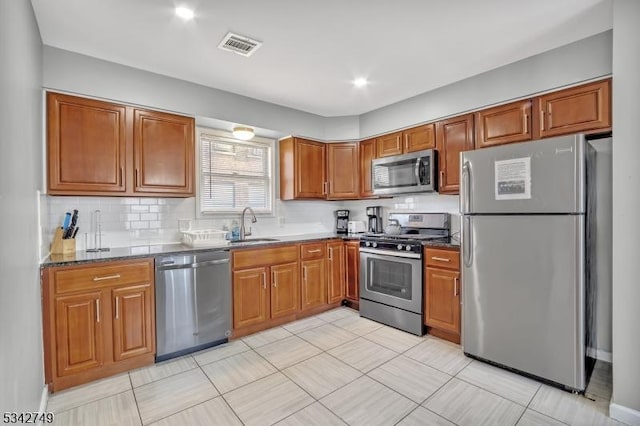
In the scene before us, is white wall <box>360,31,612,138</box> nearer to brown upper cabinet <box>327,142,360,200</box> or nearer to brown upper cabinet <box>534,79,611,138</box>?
brown upper cabinet <box>534,79,611,138</box>

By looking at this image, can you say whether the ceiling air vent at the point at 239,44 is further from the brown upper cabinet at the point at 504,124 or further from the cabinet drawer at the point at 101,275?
the brown upper cabinet at the point at 504,124

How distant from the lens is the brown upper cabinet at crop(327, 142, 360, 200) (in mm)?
4246

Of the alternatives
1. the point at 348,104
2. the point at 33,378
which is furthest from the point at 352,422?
the point at 348,104

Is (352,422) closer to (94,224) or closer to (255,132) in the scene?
(94,224)

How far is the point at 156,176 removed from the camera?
288 cm

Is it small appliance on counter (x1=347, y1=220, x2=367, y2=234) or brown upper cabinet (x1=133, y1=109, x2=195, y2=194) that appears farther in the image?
small appliance on counter (x1=347, y1=220, x2=367, y2=234)

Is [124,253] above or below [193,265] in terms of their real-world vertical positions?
above

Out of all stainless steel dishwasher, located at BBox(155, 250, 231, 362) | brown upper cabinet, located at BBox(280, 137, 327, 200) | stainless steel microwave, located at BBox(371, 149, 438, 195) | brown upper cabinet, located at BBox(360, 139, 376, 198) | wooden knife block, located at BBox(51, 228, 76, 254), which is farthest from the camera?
brown upper cabinet, located at BBox(360, 139, 376, 198)

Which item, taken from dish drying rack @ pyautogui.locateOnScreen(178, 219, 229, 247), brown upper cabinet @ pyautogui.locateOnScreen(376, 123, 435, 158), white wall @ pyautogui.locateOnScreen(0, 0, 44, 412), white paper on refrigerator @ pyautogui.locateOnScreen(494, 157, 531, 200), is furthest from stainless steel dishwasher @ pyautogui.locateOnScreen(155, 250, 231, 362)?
white paper on refrigerator @ pyautogui.locateOnScreen(494, 157, 531, 200)

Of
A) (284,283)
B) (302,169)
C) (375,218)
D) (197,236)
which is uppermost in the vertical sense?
(302,169)

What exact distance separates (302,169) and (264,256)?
134 centimetres

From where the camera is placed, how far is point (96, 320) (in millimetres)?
2301

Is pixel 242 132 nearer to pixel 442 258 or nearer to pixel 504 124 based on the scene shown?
pixel 442 258

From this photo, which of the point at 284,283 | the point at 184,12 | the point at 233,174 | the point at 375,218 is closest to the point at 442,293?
the point at 375,218
